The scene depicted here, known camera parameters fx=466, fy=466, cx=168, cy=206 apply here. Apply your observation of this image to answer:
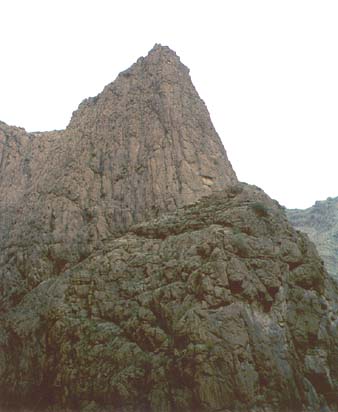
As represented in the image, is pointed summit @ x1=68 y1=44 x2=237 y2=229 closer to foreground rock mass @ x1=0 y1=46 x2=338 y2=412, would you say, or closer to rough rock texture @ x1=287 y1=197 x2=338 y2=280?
foreground rock mass @ x1=0 y1=46 x2=338 y2=412

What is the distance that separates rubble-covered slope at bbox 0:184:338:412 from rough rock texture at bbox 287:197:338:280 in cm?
4157

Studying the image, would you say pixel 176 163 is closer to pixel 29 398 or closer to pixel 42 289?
pixel 42 289

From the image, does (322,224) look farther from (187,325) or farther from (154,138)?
(187,325)

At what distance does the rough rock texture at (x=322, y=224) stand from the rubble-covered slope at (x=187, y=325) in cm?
4157

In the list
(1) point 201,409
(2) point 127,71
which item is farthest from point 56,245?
(2) point 127,71

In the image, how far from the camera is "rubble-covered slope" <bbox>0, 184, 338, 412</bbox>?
24672 millimetres

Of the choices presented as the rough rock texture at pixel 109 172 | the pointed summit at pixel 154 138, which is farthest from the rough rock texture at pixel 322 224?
the rough rock texture at pixel 109 172

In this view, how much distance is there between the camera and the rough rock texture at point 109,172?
1470 inches

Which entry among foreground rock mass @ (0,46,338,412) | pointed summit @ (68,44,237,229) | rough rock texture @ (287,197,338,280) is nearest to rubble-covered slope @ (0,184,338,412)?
foreground rock mass @ (0,46,338,412)

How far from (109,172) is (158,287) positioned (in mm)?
15484

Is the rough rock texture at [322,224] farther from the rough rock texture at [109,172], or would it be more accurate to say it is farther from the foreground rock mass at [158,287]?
the foreground rock mass at [158,287]

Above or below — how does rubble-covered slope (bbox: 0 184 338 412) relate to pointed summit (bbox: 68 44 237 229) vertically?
below

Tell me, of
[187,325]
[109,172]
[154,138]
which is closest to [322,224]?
[154,138]

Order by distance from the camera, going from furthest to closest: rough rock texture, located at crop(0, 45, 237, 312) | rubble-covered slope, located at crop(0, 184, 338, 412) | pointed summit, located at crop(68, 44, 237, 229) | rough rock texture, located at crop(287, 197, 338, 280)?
rough rock texture, located at crop(287, 197, 338, 280), pointed summit, located at crop(68, 44, 237, 229), rough rock texture, located at crop(0, 45, 237, 312), rubble-covered slope, located at crop(0, 184, 338, 412)
